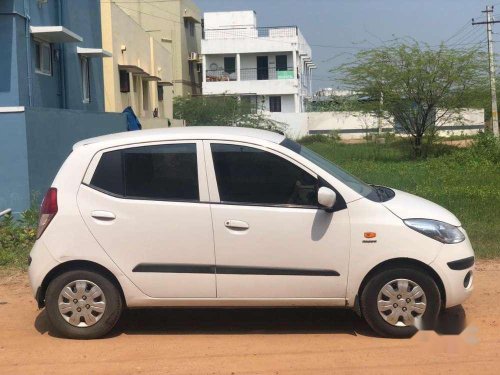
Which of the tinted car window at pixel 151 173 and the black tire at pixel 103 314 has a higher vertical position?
the tinted car window at pixel 151 173

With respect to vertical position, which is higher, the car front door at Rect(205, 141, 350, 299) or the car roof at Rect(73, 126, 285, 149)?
the car roof at Rect(73, 126, 285, 149)

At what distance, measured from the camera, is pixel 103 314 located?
564cm

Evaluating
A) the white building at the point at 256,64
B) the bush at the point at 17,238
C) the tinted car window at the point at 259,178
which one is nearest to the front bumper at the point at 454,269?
the tinted car window at the point at 259,178

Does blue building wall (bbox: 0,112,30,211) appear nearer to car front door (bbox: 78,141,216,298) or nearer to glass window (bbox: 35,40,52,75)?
glass window (bbox: 35,40,52,75)

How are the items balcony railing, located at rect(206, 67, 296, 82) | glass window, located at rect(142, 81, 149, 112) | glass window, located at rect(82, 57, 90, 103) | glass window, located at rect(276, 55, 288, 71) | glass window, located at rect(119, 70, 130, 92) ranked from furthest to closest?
glass window, located at rect(276, 55, 288, 71)
balcony railing, located at rect(206, 67, 296, 82)
glass window, located at rect(142, 81, 149, 112)
glass window, located at rect(119, 70, 130, 92)
glass window, located at rect(82, 57, 90, 103)

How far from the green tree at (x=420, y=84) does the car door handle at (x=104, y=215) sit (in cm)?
2247

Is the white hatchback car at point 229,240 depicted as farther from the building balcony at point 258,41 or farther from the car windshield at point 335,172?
the building balcony at point 258,41

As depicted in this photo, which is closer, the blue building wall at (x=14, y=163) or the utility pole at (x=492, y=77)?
the blue building wall at (x=14, y=163)

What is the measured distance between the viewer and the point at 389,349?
17.5 feet

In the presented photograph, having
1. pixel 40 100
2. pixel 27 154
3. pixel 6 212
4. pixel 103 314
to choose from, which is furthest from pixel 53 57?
pixel 103 314

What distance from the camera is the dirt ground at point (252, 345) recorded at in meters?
5.05

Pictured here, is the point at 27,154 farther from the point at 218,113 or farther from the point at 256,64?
the point at 256,64

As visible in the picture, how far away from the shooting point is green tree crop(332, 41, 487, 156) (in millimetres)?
26156

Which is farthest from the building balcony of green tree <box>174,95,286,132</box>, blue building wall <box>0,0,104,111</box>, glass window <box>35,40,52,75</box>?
glass window <box>35,40,52,75</box>
